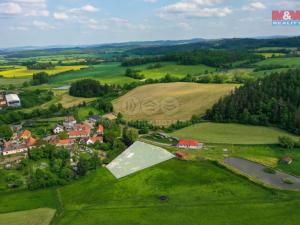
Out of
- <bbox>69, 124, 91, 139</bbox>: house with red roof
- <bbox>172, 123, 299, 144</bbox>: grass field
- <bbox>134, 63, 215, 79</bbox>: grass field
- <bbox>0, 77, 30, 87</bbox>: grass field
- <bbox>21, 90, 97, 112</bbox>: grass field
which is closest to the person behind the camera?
<bbox>172, 123, 299, 144</bbox>: grass field

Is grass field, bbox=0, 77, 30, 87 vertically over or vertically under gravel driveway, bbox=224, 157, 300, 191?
over

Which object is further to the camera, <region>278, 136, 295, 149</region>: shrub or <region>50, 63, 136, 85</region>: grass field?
<region>50, 63, 136, 85</region>: grass field

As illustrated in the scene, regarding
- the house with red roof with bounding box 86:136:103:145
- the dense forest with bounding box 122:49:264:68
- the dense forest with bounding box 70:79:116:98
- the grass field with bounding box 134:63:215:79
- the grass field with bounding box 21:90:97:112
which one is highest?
the dense forest with bounding box 122:49:264:68

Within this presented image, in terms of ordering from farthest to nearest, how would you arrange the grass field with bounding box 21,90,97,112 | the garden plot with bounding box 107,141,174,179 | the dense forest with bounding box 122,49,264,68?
the dense forest with bounding box 122,49,264,68
the grass field with bounding box 21,90,97,112
the garden plot with bounding box 107,141,174,179

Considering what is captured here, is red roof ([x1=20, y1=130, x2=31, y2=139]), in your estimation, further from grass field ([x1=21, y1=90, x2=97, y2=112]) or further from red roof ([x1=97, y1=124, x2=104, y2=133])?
grass field ([x1=21, y1=90, x2=97, y2=112])

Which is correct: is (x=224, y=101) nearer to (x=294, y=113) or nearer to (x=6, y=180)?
(x=294, y=113)

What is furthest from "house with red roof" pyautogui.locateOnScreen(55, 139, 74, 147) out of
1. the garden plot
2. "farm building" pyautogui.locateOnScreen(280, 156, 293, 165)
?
"farm building" pyautogui.locateOnScreen(280, 156, 293, 165)
